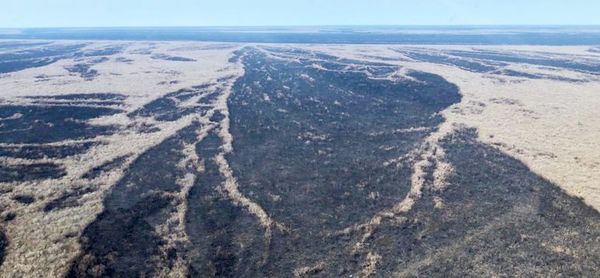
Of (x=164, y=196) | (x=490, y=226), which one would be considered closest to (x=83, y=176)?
(x=164, y=196)

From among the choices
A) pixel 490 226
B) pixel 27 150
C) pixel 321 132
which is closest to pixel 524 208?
pixel 490 226

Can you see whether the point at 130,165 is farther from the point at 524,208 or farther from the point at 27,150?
the point at 524,208

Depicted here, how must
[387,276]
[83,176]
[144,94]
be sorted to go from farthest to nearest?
[144,94]
[83,176]
[387,276]

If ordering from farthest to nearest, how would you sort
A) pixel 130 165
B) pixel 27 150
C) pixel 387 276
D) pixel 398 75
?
pixel 398 75
pixel 27 150
pixel 130 165
pixel 387 276

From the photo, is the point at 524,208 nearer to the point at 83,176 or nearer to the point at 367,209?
the point at 367,209

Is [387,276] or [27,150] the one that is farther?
[27,150]

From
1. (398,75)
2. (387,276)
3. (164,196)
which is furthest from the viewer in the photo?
(398,75)

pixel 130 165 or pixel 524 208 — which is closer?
pixel 524 208

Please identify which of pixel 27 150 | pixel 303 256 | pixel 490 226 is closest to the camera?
pixel 303 256
